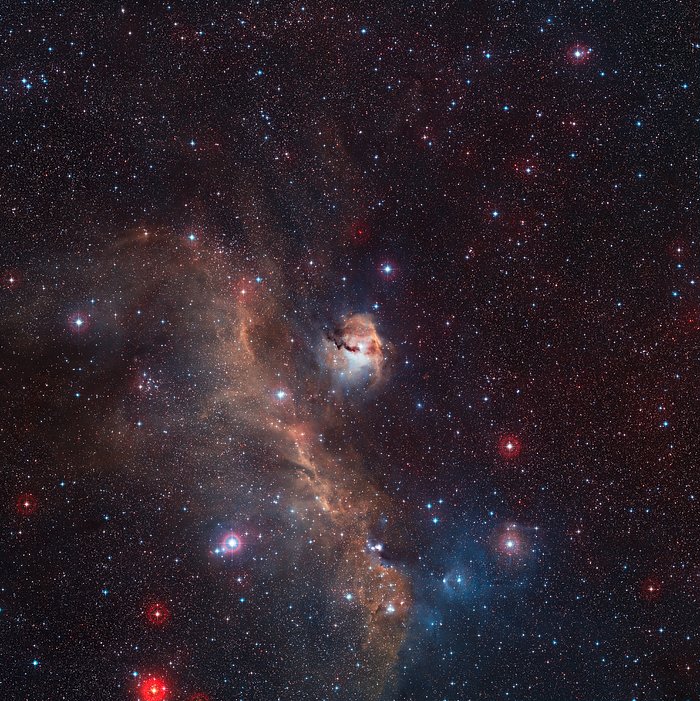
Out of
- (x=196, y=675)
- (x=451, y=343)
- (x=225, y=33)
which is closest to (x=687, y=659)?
(x=451, y=343)

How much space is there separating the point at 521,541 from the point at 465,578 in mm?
620

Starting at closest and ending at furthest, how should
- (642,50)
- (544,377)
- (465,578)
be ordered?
(642,50), (544,377), (465,578)

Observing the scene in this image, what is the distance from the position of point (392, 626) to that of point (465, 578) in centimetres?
89

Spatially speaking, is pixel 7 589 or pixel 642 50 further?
pixel 7 589

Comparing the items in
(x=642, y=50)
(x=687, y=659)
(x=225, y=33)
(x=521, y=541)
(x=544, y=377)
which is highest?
(x=225, y=33)

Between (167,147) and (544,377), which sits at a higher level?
(167,147)

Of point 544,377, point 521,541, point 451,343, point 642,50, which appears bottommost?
point 521,541

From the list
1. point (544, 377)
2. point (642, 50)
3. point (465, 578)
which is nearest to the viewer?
point (642, 50)

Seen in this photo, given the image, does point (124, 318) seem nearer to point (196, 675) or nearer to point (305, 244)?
point (305, 244)

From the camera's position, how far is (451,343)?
404cm

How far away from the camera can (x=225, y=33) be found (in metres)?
3.78

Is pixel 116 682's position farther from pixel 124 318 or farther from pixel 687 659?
pixel 687 659

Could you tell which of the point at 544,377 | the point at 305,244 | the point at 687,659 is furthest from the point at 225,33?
the point at 687,659

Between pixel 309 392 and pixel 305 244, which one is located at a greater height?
pixel 305 244
